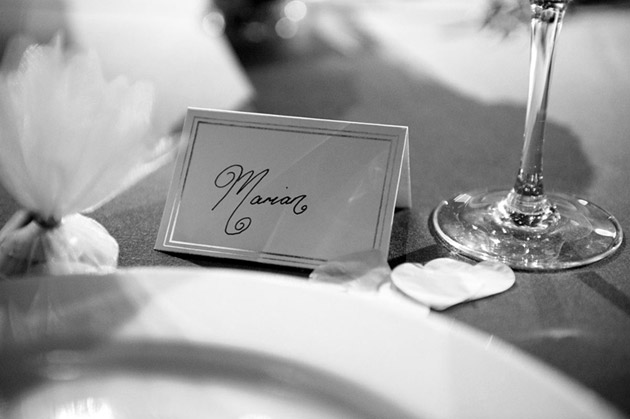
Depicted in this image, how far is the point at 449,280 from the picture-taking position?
1.85ft

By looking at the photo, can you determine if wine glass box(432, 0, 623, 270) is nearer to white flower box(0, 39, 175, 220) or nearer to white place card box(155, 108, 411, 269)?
white place card box(155, 108, 411, 269)

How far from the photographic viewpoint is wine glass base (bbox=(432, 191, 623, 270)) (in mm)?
608

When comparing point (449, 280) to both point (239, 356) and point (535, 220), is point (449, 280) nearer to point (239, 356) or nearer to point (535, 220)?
point (535, 220)

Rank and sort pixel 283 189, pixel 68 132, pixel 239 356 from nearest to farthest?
pixel 239 356 < pixel 68 132 < pixel 283 189

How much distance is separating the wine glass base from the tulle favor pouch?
0.27 meters

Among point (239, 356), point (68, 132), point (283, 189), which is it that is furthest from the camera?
point (283, 189)

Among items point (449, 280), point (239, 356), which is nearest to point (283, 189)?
point (449, 280)

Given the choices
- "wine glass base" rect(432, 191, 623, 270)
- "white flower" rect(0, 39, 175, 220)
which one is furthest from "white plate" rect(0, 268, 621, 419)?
"wine glass base" rect(432, 191, 623, 270)

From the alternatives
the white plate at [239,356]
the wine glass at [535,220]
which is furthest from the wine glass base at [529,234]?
the white plate at [239,356]

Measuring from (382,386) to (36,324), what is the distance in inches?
6.8

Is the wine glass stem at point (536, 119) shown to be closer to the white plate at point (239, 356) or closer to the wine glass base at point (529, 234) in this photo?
the wine glass base at point (529, 234)

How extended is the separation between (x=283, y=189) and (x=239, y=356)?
0.27m

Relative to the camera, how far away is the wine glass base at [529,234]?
61 centimetres

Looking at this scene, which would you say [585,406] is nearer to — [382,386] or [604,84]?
[382,386]
